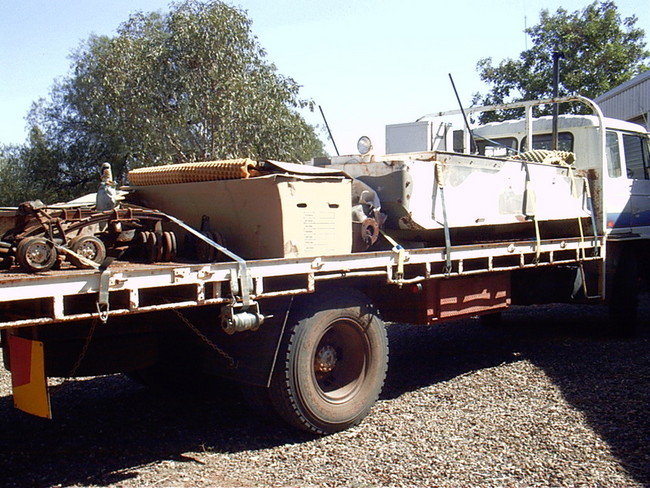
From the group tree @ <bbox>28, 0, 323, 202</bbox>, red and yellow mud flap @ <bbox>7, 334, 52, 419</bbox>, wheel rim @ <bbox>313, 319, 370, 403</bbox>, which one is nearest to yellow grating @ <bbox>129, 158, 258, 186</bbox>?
wheel rim @ <bbox>313, 319, 370, 403</bbox>

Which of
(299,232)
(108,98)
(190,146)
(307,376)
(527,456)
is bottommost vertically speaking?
(527,456)

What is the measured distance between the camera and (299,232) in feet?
15.1

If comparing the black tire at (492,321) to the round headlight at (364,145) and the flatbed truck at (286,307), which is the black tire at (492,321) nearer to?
the flatbed truck at (286,307)

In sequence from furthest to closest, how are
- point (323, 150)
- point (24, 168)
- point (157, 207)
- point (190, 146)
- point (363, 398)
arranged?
1. point (323, 150)
2. point (24, 168)
3. point (190, 146)
4. point (157, 207)
5. point (363, 398)

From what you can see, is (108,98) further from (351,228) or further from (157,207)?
(351,228)

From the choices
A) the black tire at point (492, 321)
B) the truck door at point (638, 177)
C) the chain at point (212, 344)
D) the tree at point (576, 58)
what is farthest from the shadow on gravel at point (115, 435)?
the tree at point (576, 58)

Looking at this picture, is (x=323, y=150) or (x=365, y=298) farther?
(x=323, y=150)

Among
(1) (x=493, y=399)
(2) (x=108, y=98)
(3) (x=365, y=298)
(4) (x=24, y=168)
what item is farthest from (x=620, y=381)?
(4) (x=24, y=168)

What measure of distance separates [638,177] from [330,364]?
5468mm

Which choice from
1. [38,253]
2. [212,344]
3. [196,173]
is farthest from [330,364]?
[38,253]

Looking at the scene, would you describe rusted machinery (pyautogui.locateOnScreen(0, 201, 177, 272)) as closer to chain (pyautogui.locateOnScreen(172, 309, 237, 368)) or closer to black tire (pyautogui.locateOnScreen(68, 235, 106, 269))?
black tire (pyautogui.locateOnScreen(68, 235, 106, 269))

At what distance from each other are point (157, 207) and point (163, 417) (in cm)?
162

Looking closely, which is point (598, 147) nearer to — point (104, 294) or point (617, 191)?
point (617, 191)

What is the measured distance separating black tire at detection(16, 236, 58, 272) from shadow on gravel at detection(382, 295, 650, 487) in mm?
3009
